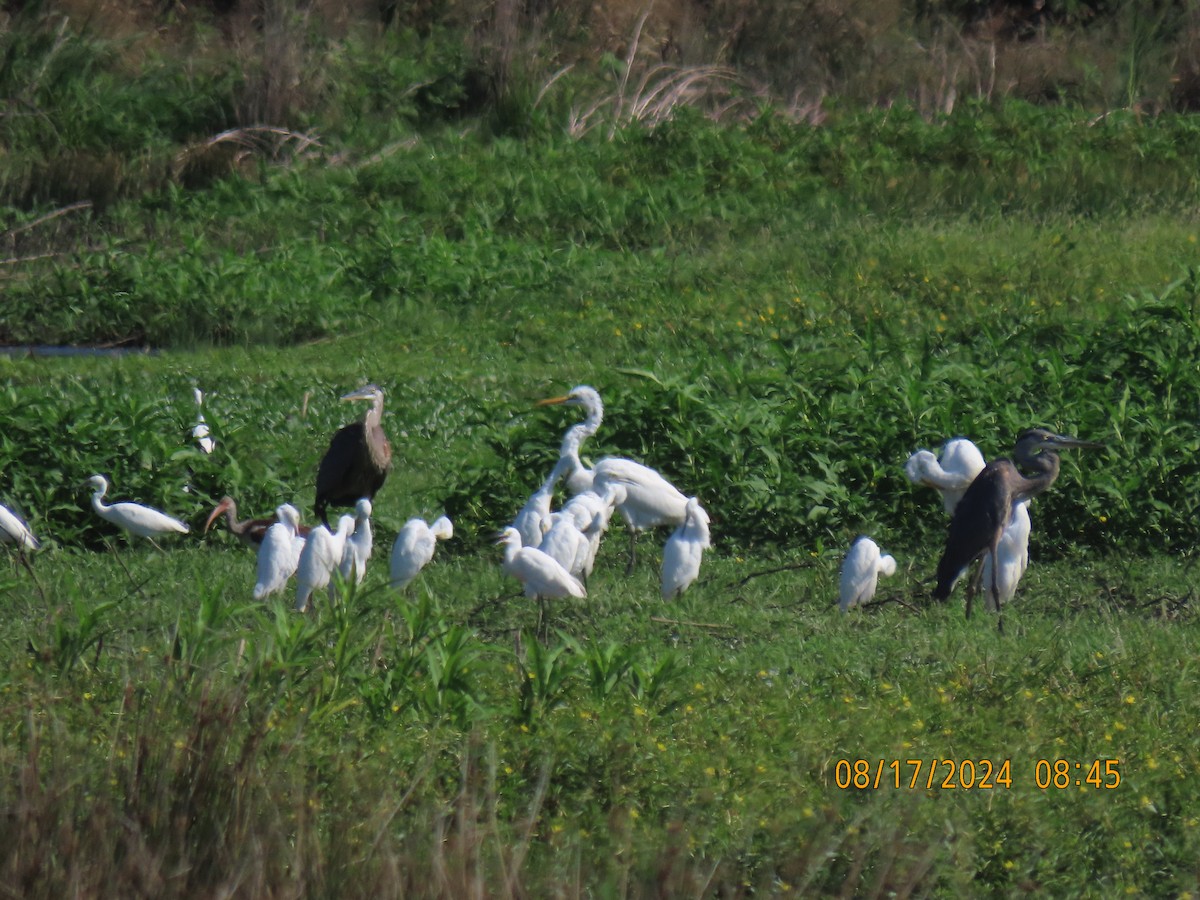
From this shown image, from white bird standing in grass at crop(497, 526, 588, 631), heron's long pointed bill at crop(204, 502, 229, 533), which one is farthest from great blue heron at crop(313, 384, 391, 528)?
white bird standing in grass at crop(497, 526, 588, 631)

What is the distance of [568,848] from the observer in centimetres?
415

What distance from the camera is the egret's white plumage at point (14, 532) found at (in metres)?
A: 7.79

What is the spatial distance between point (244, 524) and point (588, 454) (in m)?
1.88

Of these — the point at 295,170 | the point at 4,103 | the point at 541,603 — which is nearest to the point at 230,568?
the point at 541,603

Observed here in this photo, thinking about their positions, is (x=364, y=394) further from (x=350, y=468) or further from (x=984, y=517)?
(x=984, y=517)

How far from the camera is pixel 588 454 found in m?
9.12

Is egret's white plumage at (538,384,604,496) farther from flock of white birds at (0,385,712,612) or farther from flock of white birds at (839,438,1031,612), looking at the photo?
flock of white birds at (839,438,1031,612)

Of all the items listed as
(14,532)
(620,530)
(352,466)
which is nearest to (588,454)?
(620,530)

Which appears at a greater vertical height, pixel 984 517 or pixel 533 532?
pixel 984 517

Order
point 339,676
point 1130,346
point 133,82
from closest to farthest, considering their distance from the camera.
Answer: point 339,676 < point 1130,346 < point 133,82

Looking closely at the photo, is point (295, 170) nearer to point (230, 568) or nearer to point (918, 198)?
point (918, 198)

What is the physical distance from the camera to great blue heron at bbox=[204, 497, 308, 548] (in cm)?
802

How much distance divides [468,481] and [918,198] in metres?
8.08
